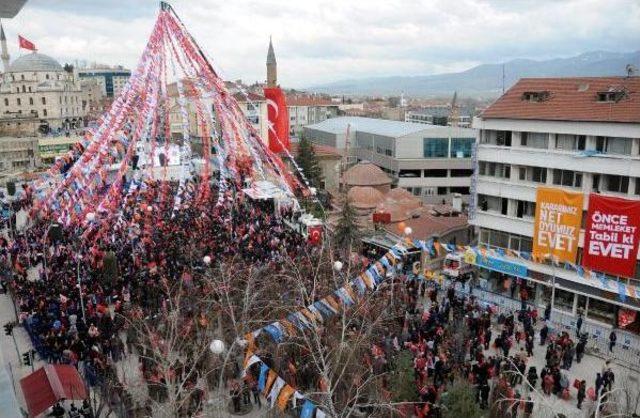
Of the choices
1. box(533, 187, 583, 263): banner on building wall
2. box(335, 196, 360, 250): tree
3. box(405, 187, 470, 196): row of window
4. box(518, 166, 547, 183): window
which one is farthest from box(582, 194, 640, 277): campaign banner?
box(405, 187, 470, 196): row of window

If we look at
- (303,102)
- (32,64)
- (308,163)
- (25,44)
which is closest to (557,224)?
(308,163)

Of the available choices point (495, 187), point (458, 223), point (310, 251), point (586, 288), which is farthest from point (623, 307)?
point (310, 251)

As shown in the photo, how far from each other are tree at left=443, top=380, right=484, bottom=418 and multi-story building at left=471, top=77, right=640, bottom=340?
33.3 feet

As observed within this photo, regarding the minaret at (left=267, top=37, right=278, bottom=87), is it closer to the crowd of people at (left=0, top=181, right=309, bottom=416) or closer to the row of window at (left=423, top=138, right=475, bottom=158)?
the row of window at (left=423, top=138, right=475, bottom=158)

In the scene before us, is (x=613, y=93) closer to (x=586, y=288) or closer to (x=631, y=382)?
(x=586, y=288)

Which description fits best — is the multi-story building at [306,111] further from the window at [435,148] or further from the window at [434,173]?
the window at [434,173]

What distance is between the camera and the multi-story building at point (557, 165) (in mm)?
20078

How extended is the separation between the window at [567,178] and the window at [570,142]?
39.4 inches

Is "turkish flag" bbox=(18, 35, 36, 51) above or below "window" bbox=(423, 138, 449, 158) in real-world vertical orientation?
above

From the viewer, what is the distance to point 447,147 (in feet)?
154

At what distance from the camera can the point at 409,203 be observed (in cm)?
3347

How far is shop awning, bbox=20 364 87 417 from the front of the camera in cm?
1238

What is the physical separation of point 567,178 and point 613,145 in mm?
2278

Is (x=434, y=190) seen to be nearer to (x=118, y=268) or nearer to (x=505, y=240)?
(x=505, y=240)
